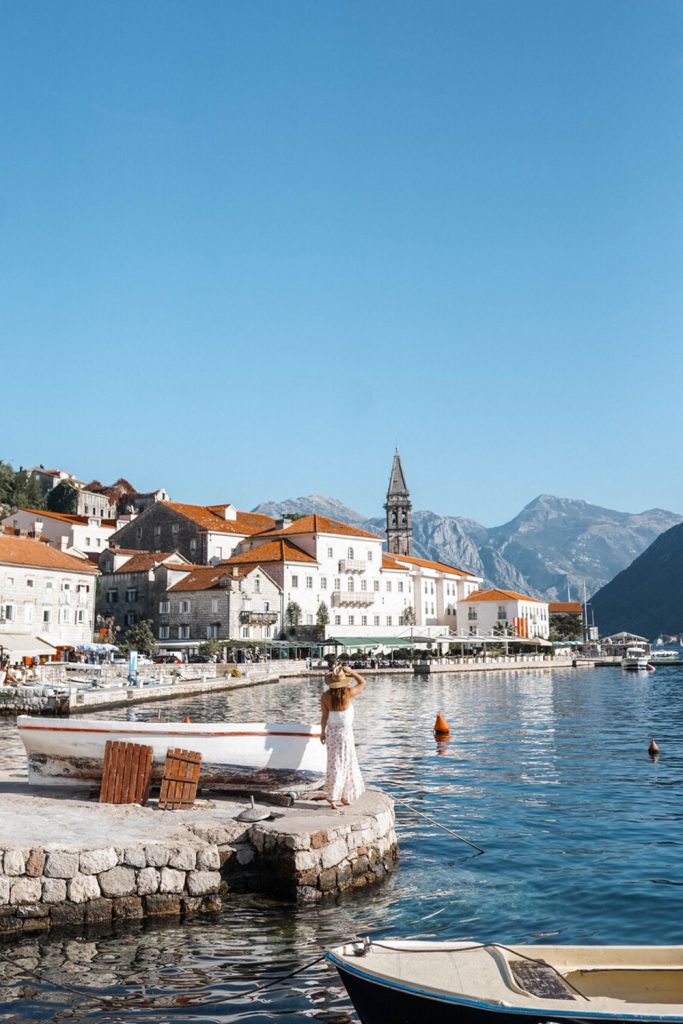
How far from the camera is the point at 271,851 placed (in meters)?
10.9

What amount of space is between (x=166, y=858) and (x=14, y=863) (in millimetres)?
1679

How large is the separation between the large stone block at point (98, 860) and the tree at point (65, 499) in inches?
4391

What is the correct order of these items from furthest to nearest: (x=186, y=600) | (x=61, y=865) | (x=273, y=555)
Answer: (x=273, y=555), (x=186, y=600), (x=61, y=865)

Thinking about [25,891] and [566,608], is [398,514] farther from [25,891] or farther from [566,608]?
[25,891]

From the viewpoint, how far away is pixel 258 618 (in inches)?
3346

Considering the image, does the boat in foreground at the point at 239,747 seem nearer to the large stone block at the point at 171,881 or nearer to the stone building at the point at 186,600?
the large stone block at the point at 171,881

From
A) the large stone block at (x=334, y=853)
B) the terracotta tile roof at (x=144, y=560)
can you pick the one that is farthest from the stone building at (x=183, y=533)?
the large stone block at (x=334, y=853)

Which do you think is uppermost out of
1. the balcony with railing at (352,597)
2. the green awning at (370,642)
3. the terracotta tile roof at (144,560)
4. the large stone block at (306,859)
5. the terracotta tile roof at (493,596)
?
the terracotta tile roof at (144,560)

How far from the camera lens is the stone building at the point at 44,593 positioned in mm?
61094

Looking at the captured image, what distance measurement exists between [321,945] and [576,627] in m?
146

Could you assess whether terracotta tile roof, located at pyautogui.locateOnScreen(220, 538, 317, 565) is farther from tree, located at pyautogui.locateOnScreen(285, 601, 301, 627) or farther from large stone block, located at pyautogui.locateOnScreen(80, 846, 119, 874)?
large stone block, located at pyautogui.locateOnScreen(80, 846, 119, 874)

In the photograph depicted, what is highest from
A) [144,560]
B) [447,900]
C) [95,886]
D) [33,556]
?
[144,560]

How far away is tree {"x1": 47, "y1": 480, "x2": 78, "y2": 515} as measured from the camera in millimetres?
116938

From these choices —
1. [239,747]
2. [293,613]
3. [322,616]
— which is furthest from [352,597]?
[239,747]
